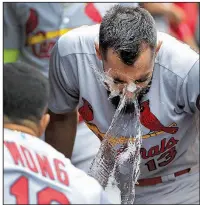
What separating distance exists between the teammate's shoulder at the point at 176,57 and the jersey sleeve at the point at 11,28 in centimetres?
129

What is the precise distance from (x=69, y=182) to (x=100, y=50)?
2.47 feet

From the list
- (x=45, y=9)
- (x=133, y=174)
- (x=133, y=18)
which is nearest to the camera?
(x=133, y=18)

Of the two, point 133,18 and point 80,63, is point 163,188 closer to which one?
point 80,63

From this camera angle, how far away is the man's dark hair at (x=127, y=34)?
9.29 feet

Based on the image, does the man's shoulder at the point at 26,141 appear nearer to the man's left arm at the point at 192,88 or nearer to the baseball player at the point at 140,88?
the baseball player at the point at 140,88

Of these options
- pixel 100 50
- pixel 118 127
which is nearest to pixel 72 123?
pixel 118 127

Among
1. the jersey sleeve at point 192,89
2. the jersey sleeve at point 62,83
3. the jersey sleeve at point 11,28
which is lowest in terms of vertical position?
the jersey sleeve at point 11,28

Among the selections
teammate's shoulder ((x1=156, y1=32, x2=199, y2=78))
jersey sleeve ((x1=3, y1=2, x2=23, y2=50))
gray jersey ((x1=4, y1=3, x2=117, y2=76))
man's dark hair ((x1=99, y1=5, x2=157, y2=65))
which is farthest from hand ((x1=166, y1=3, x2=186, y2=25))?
man's dark hair ((x1=99, y1=5, x2=157, y2=65))

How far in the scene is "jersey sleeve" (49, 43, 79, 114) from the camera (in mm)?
3213

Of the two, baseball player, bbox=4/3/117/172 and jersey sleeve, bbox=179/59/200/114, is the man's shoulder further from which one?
baseball player, bbox=4/3/117/172

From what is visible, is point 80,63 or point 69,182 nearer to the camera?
point 69,182

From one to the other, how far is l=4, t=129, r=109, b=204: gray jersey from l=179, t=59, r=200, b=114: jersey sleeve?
79 centimetres

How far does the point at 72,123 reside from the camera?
3510 millimetres

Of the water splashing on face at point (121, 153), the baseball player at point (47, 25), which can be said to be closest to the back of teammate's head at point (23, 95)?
the water splashing on face at point (121, 153)
